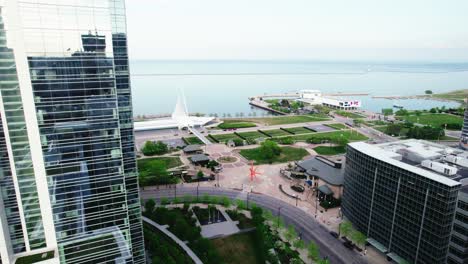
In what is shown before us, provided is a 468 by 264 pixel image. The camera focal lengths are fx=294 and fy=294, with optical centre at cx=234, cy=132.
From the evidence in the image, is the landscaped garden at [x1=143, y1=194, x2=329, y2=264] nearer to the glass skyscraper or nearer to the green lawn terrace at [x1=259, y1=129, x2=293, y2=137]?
the glass skyscraper

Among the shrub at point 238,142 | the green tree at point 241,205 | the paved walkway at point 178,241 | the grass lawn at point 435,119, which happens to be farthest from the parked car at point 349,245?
the grass lawn at point 435,119

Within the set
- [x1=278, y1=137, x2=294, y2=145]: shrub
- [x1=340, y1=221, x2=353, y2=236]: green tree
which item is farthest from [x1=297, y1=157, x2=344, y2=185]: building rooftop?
[x1=278, y1=137, x2=294, y2=145]: shrub

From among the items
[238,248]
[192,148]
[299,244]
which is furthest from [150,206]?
[192,148]

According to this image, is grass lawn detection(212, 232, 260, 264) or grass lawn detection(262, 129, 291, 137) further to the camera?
grass lawn detection(262, 129, 291, 137)

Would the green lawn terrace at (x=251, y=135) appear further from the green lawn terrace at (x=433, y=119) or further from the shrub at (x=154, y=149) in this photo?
the green lawn terrace at (x=433, y=119)

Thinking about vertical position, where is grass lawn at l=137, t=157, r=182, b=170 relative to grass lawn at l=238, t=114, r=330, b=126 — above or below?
below

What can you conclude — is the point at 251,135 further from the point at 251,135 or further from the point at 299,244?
the point at 299,244

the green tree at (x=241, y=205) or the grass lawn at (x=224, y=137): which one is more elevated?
the grass lawn at (x=224, y=137)

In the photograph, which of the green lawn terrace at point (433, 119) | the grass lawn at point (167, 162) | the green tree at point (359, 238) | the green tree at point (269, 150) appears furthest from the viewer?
the green lawn terrace at point (433, 119)
